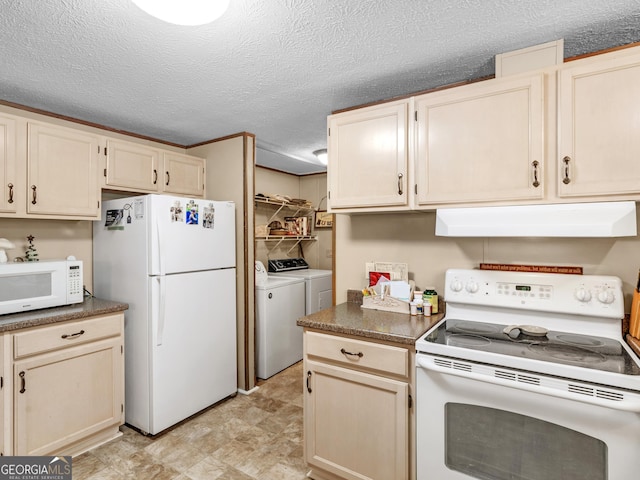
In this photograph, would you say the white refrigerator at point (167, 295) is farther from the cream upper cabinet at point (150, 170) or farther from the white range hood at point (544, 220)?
the white range hood at point (544, 220)

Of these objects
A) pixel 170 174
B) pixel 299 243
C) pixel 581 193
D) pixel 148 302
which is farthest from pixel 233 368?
pixel 581 193

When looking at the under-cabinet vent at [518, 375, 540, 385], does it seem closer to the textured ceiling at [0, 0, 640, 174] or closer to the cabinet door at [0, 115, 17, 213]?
the textured ceiling at [0, 0, 640, 174]

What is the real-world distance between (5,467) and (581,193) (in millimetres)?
3155

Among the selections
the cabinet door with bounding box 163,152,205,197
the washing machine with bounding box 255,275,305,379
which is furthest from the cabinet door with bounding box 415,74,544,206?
the cabinet door with bounding box 163,152,205,197

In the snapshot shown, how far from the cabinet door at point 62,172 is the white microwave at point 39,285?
36 centimetres

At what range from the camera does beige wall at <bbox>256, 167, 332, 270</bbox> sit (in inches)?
166

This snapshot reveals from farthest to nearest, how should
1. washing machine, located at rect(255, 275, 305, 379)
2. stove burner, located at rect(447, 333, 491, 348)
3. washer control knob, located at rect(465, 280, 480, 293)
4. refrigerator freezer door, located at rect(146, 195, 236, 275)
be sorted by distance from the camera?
washing machine, located at rect(255, 275, 305, 379), refrigerator freezer door, located at rect(146, 195, 236, 275), washer control knob, located at rect(465, 280, 480, 293), stove burner, located at rect(447, 333, 491, 348)

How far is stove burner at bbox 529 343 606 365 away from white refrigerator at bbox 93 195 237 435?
7.01 feet

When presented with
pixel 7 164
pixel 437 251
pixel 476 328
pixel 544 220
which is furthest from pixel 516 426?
pixel 7 164

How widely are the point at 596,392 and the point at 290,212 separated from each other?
147 inches

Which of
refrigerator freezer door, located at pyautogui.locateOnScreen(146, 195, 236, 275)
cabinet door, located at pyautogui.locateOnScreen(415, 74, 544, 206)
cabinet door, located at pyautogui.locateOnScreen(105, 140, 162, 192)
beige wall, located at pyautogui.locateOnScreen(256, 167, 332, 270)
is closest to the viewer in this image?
cabinet door, located at pyautogui.locateOnScreen(415, 74, 544, 206)

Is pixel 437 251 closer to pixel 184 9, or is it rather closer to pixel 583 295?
pixel 583 295

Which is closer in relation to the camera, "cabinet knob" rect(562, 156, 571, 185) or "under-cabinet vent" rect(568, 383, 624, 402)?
"under-cabinet vent" rect(568, 383, 624, 402)

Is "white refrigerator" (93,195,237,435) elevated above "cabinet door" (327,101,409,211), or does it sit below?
below
